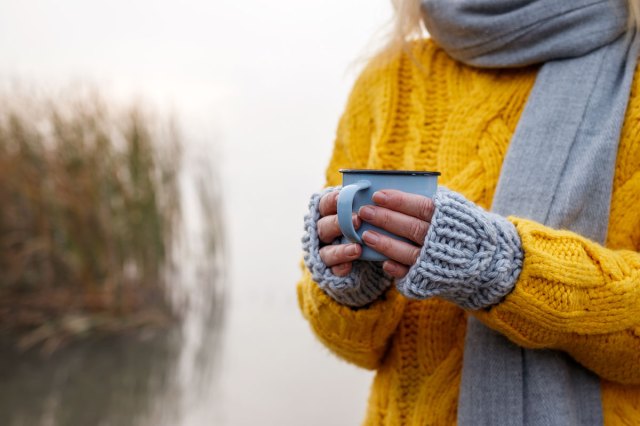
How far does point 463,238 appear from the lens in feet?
2.35

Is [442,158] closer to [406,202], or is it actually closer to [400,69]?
[400,69]

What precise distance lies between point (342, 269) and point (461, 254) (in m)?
0.13

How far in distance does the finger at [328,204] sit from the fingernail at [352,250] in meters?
0.04

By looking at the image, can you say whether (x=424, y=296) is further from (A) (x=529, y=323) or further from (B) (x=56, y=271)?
(B) (x=56, y=271)

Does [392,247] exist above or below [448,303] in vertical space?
above

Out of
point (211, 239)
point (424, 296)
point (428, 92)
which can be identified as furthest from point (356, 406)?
point (424, 296)

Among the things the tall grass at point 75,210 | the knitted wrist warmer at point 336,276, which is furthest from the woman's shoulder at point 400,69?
the tall grass at point 75,210

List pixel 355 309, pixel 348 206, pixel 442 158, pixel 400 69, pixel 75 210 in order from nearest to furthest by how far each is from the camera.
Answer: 1. pixel 348 206
2. pixel 355 309
3. pixel 442 158
4. pixel 400 69
5. pixel 75 210

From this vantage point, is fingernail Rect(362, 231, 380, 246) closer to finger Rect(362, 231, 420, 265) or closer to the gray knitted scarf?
finger Rect(362, 231, 420, 265)

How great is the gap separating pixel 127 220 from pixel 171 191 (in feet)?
0.97

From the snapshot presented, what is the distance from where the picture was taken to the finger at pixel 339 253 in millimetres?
737

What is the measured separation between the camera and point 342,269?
0.78 meters

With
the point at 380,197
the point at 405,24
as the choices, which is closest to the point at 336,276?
the point at 380,197

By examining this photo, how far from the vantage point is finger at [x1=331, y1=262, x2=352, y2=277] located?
0.77 meters
